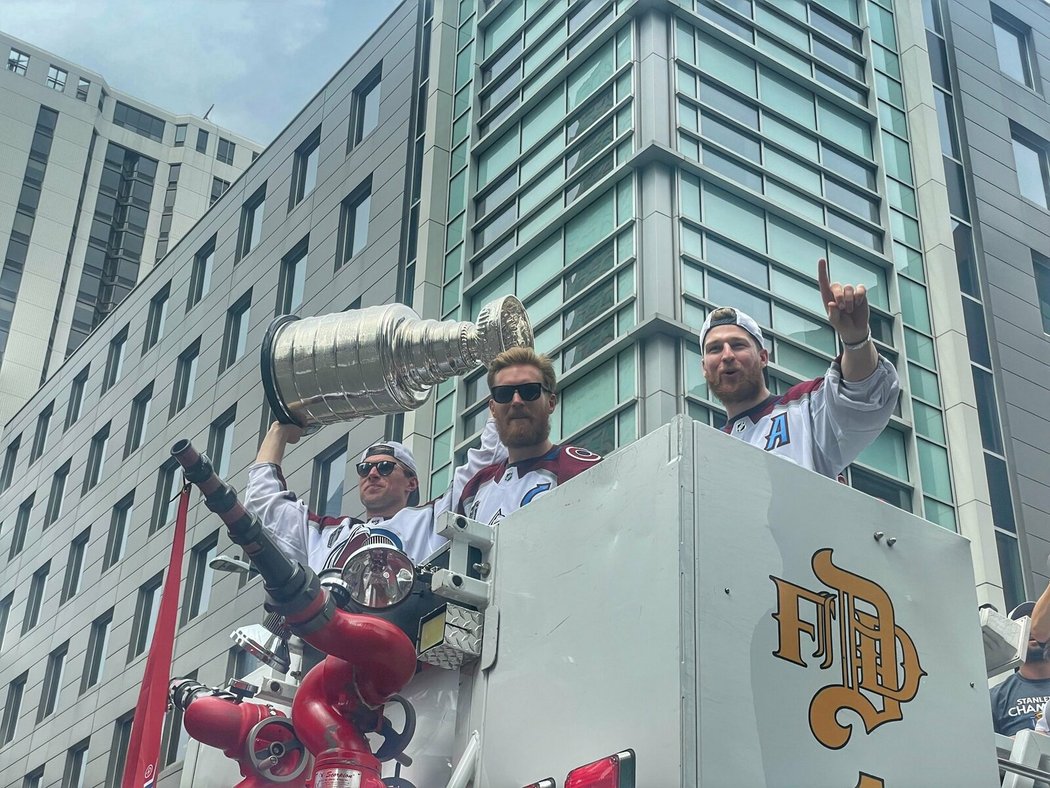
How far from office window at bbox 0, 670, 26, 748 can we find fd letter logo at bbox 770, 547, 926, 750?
1298 inches

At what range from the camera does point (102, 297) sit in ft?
196

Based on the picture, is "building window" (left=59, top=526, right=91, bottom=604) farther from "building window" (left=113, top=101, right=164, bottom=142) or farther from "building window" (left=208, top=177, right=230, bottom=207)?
"building window" (left=208, top=177, right=230, bottom=207)

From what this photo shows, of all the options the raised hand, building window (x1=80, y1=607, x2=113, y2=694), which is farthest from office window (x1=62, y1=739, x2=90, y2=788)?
the raised hand

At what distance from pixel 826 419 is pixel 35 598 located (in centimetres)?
3325

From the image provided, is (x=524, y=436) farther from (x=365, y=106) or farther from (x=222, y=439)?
(x=222, y=439)

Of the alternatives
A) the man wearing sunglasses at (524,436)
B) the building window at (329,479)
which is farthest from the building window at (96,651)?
the man wearing sunglasses at (524,436)

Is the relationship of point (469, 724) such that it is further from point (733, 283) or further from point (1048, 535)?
point (1048, 535)

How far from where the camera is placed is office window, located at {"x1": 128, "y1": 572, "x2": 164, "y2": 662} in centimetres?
2889

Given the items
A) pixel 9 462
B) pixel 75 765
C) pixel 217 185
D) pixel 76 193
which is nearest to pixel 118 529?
pixel 75 765

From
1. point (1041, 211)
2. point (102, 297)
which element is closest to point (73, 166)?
point (102, 297)

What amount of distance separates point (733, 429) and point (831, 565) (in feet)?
6.03

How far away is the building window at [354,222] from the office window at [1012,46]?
1191cm

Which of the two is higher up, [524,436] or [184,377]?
[184,377]

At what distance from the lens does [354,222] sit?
87.9ft
